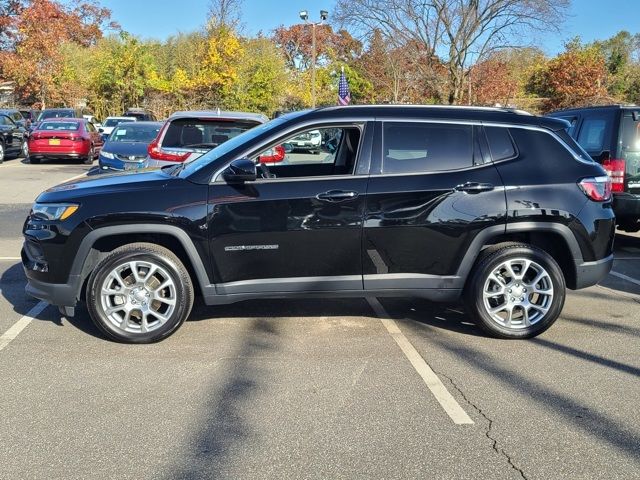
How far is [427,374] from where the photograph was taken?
14.4 feet

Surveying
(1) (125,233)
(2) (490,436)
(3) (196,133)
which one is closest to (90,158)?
(3) (196,133)

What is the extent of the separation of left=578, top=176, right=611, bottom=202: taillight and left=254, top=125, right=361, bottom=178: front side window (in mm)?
1916

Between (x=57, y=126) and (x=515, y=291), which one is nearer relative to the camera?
(x=515, y=291)

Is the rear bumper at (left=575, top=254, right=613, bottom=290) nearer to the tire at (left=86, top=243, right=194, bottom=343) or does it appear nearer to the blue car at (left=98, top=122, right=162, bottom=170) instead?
the tire at (left=86, top=243, right=194, bottom=343)

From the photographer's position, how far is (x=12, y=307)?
19.0 feet

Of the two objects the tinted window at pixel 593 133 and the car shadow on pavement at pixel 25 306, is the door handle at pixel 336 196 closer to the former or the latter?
the car shadow on pavement at pixel 25 306

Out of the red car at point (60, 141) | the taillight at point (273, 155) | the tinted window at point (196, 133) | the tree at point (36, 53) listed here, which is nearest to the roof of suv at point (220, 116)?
the tinted window at point (196, 133)

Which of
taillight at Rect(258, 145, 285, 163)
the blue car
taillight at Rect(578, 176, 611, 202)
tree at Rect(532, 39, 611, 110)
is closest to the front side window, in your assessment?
taillight at Rect(258, 145, 285, 163)

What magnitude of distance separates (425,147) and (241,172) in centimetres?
152

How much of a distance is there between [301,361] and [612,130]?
5.63 m

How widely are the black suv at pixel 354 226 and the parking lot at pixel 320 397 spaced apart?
16.4 inches

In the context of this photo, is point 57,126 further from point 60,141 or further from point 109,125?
point 109,125

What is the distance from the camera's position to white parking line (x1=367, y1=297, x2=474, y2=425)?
3807 mm

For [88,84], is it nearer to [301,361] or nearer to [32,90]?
[32,90]
